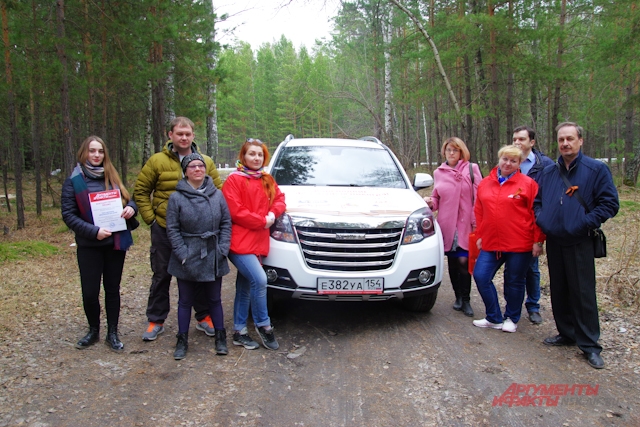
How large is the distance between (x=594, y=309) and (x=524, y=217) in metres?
0.99

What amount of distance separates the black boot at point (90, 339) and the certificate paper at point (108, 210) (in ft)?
3.39

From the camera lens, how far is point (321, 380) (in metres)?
3.55

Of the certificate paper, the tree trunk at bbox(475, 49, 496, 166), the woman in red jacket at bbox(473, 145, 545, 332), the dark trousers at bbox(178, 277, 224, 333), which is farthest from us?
the tree trunk at bbox(475, 49, 496, 166)

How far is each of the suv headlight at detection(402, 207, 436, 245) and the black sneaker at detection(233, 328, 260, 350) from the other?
67.4 inches

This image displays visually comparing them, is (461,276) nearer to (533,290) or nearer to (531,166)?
(533,290)

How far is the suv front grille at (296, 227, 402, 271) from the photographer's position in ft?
14.0

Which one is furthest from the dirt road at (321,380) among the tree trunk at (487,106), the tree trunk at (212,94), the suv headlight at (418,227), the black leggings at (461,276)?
the tree trunk at (212,94)

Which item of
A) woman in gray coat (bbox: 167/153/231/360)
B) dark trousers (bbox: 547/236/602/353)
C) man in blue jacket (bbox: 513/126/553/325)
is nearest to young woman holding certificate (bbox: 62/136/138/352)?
woman in gray coat (bbox: 167/153/231/360)

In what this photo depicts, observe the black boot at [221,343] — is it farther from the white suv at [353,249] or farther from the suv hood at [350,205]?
the suv hood at [350,205]

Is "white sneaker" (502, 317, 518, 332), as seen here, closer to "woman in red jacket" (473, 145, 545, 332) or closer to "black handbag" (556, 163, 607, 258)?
"woman in red jacket" (473, 145, 545, 332)

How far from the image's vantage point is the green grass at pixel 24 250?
300 inches

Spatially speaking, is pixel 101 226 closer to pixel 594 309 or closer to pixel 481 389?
pixel 481 389

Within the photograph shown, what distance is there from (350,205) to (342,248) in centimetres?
48
